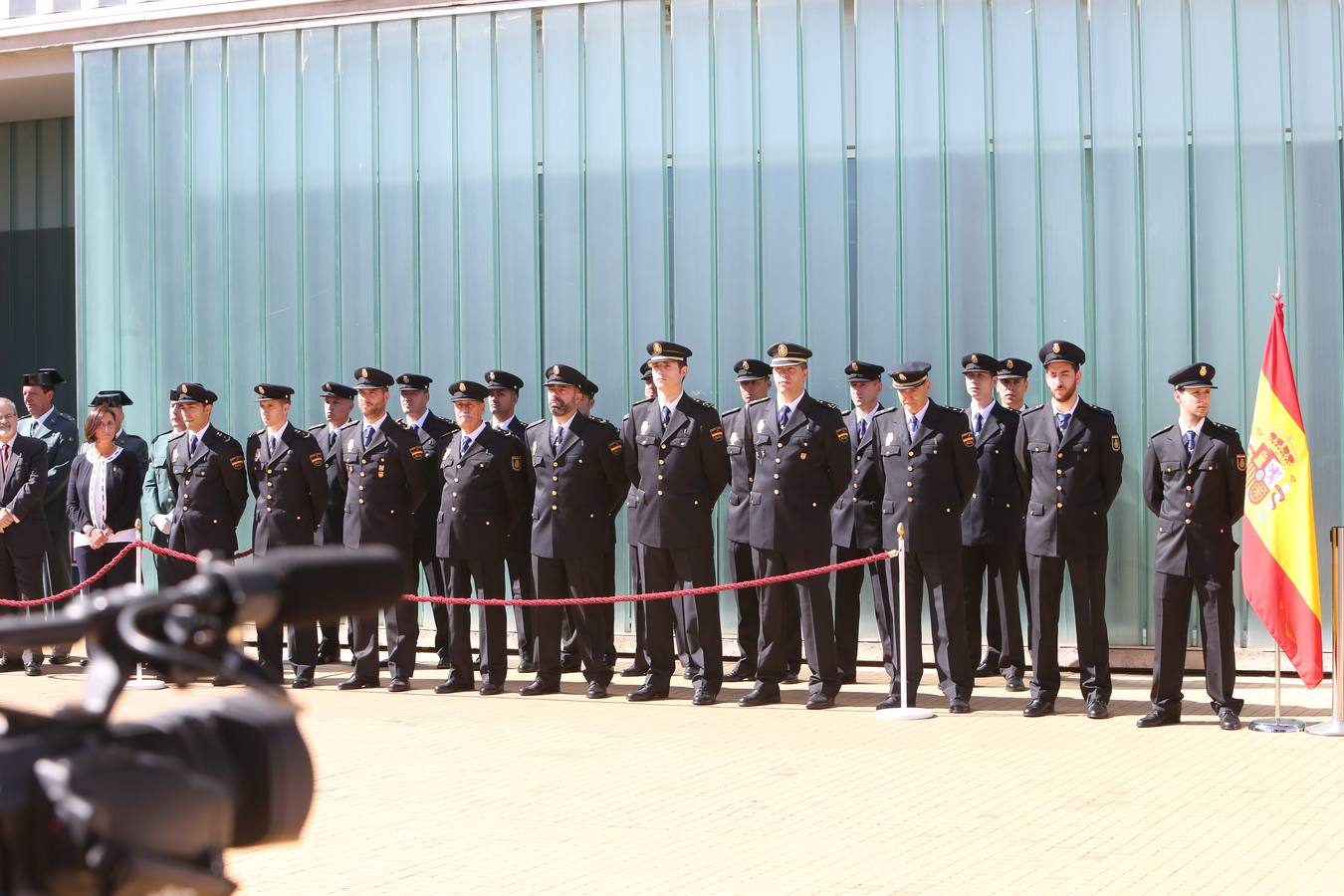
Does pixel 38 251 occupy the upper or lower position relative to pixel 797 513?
upper

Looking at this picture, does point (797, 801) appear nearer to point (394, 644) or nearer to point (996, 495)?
point (996, 495)

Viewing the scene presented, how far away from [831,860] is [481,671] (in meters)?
5.08

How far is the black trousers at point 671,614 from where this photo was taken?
925 cm

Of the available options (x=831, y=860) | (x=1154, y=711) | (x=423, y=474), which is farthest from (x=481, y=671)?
(x=831, y=860)

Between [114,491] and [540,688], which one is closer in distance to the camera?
[540,688]

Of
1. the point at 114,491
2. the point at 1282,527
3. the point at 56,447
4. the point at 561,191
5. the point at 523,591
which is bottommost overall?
the point at 523,591

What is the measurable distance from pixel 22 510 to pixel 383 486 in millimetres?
2973

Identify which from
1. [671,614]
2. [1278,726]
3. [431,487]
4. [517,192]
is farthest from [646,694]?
[517,192]

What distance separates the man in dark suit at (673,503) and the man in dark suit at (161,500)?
3.30m

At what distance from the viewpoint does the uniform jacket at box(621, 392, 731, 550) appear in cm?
920

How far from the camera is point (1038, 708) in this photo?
8625 mm

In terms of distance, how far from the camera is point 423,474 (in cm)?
1001

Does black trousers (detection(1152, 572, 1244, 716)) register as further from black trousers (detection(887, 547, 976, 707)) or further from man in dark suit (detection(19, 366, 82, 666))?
man in dark suit (detection(19, 366, 82, 666))

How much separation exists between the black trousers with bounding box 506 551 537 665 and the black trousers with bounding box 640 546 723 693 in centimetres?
102
